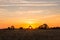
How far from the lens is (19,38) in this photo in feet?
94.6

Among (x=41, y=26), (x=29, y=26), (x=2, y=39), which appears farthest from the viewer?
(x=41, y=26)

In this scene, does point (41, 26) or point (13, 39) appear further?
point (41, 26)

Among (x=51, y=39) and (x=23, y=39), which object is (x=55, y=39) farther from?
(x=23, y=39)

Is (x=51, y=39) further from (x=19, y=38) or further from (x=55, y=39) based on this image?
(x=19, y=38)

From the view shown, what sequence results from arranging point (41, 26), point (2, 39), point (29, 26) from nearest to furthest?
point (2, 39) → point (29, 26) → point (41, 26)

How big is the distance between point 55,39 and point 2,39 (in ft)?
18.8

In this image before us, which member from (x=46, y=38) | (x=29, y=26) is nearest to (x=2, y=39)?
(x=46, y=38)

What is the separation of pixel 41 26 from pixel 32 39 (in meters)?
31.8

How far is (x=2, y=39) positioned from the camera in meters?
27.9

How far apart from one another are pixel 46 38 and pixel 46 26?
27.6 meters

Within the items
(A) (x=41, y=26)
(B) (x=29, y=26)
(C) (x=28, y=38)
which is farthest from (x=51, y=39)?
(A) (x=41, y=26)

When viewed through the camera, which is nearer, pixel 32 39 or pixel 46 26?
pixel 32 39

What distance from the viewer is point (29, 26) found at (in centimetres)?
5422

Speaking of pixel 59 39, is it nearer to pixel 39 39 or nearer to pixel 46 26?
pixel 39 39
